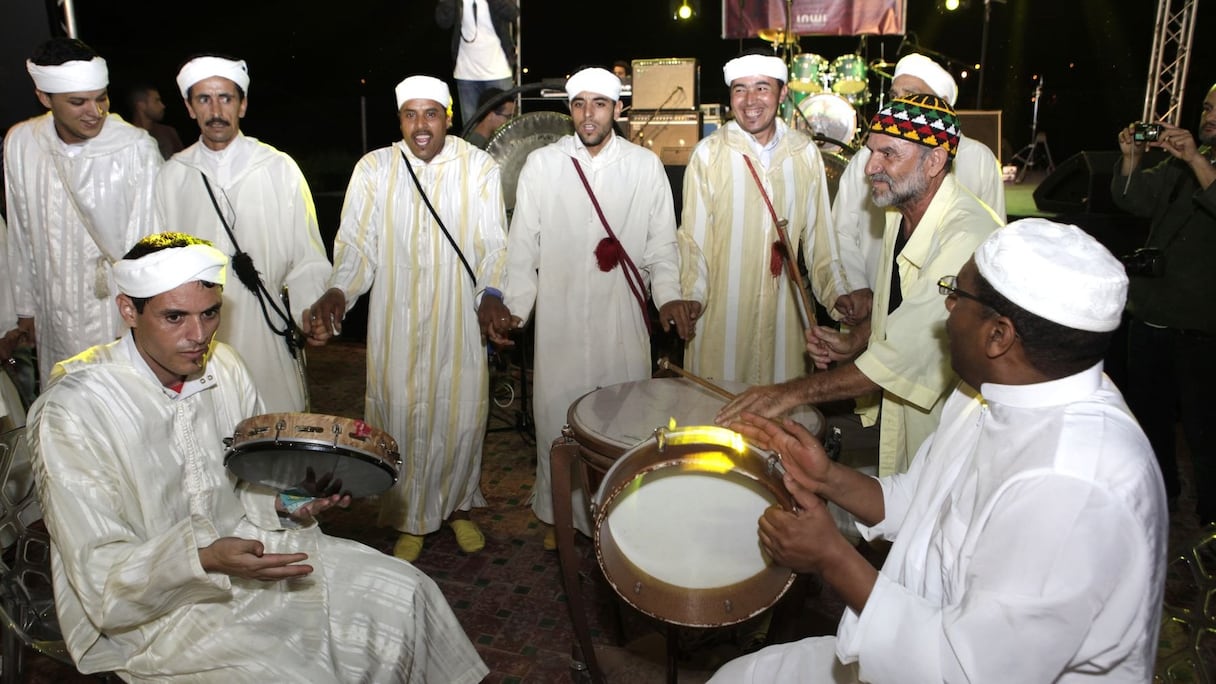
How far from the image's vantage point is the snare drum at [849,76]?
1124 cm

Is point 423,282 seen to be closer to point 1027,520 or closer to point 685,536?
point 685,536

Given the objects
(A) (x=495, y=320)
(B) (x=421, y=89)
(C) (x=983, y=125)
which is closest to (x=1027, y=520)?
(A) (x=495, y=320)

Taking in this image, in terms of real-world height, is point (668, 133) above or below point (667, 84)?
below

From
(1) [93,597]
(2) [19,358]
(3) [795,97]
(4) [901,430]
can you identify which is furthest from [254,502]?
(3) [795,97]

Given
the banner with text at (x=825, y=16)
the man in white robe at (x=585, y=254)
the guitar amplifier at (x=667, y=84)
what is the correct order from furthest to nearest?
the banner with text at (x=825, y=16), the guitar amplifier at (x=667, y=84), the man in white robe at (x=585, y=254)

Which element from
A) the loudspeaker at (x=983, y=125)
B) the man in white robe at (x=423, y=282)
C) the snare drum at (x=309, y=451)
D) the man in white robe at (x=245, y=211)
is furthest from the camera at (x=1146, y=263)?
the loudspeaker at (x=983, y=125)

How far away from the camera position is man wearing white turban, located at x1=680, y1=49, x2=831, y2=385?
4273mm

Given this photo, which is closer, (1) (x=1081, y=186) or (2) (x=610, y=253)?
(2) (x=610, y=253)

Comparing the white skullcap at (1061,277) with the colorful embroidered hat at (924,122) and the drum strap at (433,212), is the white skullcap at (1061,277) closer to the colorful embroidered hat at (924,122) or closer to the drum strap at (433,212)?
the colorful embroidered hat at (924,122)

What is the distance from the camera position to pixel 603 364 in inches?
167

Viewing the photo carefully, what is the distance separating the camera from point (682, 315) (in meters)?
3.90

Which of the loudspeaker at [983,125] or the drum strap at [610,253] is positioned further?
the loudspeaker at [983,125]

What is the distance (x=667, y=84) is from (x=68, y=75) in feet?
15.6

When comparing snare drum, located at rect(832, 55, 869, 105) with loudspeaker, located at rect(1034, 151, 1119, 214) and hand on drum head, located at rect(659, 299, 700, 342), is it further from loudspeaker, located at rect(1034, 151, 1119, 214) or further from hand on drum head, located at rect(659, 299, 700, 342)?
hand on drum head, located at rect(659, 299, 700, 342)
